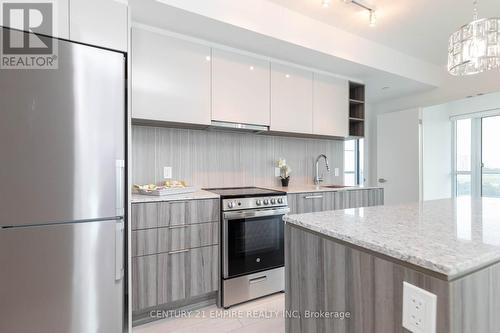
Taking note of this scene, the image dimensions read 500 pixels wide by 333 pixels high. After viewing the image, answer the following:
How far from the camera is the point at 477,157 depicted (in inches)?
153

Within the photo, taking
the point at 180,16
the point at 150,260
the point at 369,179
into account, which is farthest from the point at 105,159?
the point at 369,179

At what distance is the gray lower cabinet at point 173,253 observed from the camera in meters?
1.79

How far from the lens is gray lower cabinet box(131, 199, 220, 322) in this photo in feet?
5.86

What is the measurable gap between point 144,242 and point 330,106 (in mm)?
2476

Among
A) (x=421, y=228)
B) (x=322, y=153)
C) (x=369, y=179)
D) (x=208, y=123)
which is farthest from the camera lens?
(x=369, y=179)

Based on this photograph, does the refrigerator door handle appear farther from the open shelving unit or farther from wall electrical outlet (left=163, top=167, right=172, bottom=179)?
the open shelving unit

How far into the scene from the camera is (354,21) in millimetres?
2453

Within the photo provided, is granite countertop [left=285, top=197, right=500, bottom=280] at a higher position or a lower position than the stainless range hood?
lower

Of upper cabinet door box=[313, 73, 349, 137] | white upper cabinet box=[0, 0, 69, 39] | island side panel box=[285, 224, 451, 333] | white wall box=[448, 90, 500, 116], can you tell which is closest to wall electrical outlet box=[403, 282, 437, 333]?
island side panel box=[285, 224, 451, 333]

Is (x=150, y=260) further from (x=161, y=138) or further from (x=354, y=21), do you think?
(x=354, y=21)

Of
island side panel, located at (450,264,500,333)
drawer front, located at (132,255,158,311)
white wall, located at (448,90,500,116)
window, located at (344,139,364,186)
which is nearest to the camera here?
island side panel, located at (450,264,500,333)

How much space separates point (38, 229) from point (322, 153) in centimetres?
304

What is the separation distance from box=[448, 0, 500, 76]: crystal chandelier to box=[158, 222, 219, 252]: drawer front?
2097 millimetres

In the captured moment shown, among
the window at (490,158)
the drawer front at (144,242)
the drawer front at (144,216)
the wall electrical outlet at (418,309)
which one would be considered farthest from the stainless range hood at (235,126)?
the window at (490,158)
